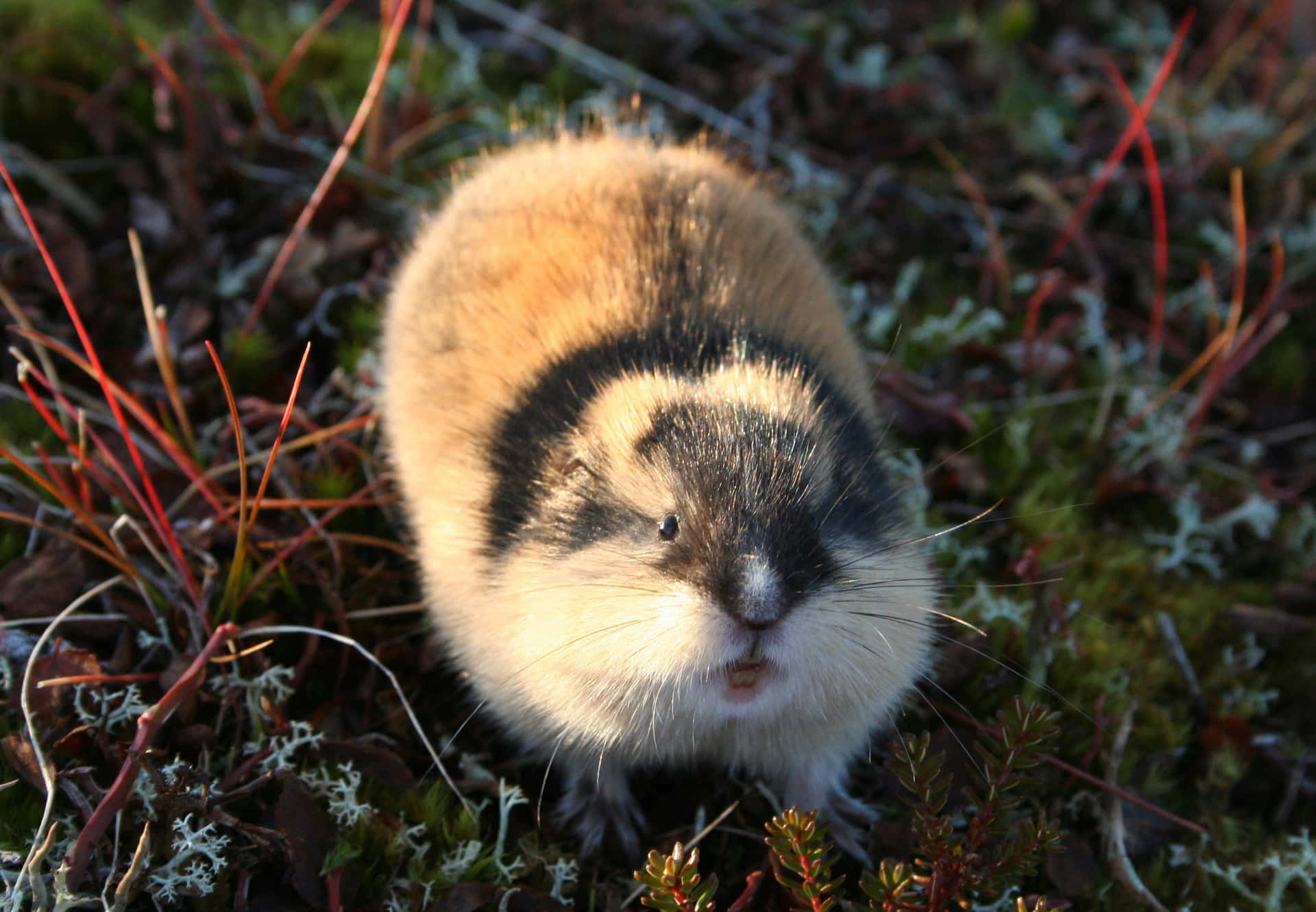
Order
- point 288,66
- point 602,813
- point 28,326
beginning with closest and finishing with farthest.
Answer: point 602,813
point 28,326
point 288,66

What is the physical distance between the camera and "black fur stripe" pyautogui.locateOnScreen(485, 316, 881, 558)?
12.5 feet

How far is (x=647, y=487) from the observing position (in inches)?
136

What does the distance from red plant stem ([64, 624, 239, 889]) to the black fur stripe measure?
3.34 ft

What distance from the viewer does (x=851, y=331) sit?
5.10 m

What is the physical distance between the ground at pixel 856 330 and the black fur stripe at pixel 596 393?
0.78 m

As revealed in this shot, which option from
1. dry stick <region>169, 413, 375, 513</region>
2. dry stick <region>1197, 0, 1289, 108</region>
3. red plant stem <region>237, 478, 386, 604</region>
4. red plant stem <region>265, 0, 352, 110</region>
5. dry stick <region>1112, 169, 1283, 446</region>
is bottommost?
red plant stem <region>237, 478, 386, 604</region>

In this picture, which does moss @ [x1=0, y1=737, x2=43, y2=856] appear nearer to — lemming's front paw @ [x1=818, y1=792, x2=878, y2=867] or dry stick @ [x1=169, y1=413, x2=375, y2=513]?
dry stick @ [x1=169, y1=413, x2=375, y2=513]

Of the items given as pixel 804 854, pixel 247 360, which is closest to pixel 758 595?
pixel 804 854

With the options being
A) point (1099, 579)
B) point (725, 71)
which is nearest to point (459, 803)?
point (1099, 579)

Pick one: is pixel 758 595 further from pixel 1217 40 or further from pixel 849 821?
pixel 1217 40

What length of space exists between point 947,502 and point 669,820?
2.13 metres

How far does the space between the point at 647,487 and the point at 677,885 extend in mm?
1190

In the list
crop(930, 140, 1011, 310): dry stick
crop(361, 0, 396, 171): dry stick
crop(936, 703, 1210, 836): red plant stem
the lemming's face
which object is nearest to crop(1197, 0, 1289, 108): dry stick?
crop(930, 140, 1011, 310): dry stick

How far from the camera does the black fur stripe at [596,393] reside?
3.82 meters
